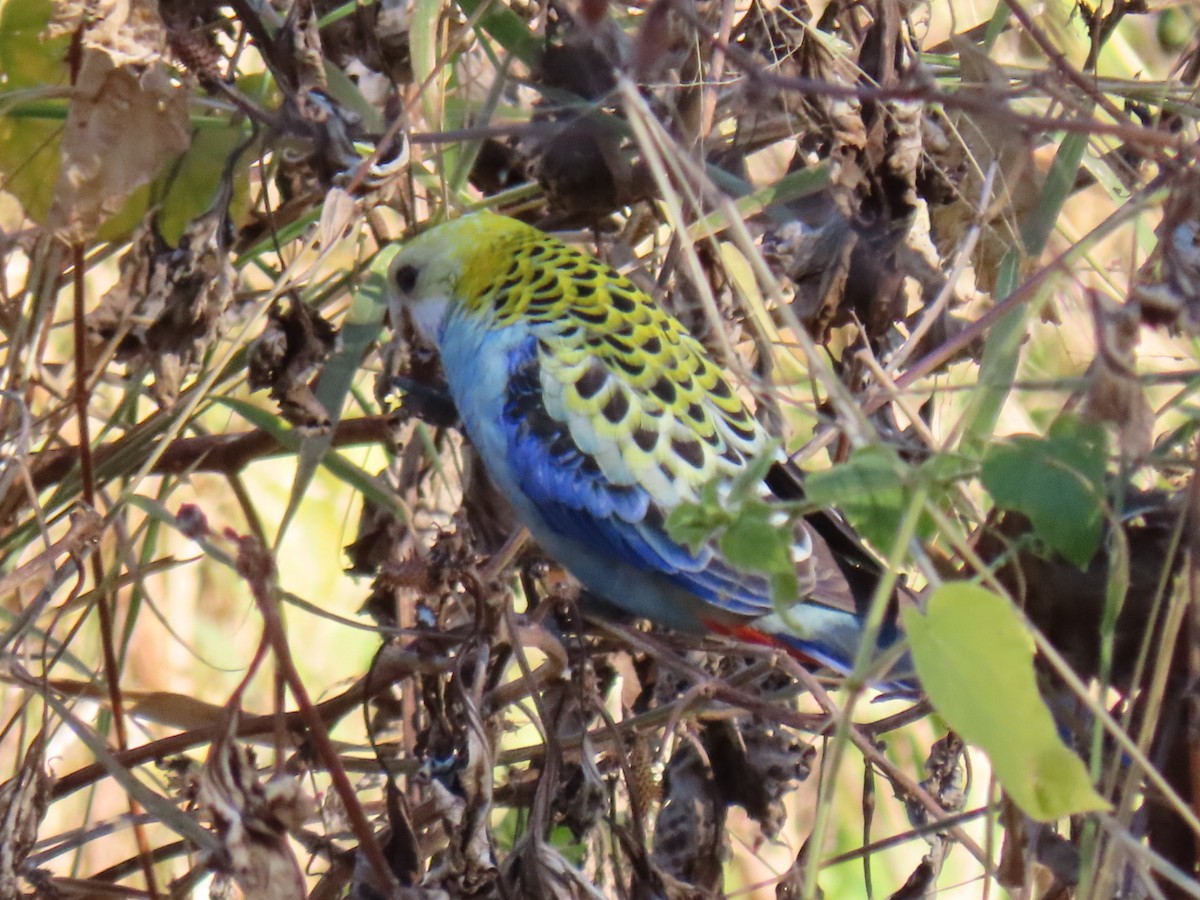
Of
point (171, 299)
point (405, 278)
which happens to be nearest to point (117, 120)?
point (171, 299)

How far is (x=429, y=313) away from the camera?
246 centimetres

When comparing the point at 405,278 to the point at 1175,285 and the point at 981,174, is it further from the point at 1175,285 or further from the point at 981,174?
the point at 1175,285

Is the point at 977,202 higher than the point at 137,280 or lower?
lower

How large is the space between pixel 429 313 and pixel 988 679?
1651 mm

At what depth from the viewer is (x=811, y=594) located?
2.16m

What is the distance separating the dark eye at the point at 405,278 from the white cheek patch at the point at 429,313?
33 mm

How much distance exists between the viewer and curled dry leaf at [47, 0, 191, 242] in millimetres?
1717

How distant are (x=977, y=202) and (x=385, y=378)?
40.7 inches

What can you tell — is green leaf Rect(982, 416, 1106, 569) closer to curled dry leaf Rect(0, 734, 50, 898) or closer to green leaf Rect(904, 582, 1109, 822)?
green leaf Rect(904, 582, 1109, 822)

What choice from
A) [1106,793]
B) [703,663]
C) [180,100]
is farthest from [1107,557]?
[180,100]

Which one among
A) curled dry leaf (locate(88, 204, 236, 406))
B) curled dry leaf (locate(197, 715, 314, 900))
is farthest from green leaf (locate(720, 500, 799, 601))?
curled dry leaf (locate(88, 204, 236, 406))

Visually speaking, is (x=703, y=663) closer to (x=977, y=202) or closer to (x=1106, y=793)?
(x=977, y=202)

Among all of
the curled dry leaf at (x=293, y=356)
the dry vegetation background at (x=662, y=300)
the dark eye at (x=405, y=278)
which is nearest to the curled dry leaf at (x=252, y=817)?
the dry vegetation background at (x=662, y=300)

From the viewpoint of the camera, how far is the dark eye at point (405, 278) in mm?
2363
